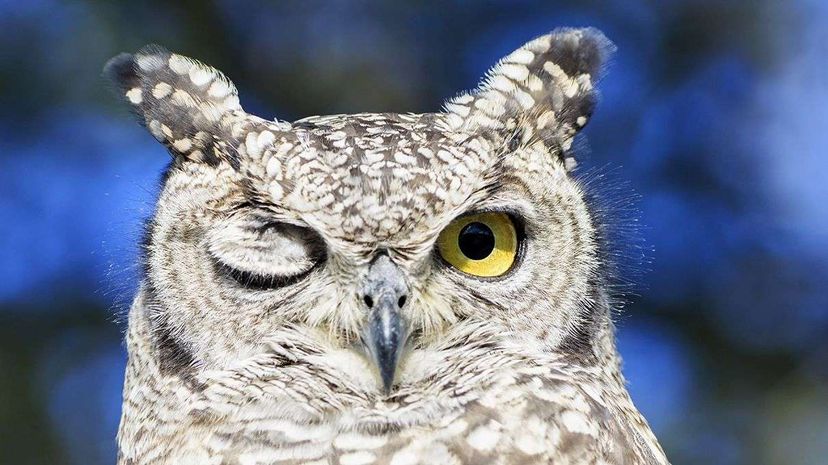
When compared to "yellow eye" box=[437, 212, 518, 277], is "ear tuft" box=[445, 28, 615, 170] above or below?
above

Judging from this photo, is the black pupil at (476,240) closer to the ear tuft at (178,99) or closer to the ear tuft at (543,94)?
the ear tuft at (543,94)

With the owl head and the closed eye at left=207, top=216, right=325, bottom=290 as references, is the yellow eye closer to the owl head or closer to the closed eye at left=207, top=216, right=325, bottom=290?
the owl head

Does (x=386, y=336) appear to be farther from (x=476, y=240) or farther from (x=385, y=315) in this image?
(x=476, y=240)

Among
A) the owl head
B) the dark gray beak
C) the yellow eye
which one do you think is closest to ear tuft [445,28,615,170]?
the owl head

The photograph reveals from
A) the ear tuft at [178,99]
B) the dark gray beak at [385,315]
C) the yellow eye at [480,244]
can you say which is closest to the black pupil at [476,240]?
the yellow eye at [480,244]

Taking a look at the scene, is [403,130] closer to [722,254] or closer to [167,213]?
[167,213]

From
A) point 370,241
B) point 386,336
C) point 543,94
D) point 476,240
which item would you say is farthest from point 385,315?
point 543,94

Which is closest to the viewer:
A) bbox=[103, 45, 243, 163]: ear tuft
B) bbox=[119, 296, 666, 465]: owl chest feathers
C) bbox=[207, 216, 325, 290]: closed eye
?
bbox=[119, 296, 666, 465]: owl chest feathers
